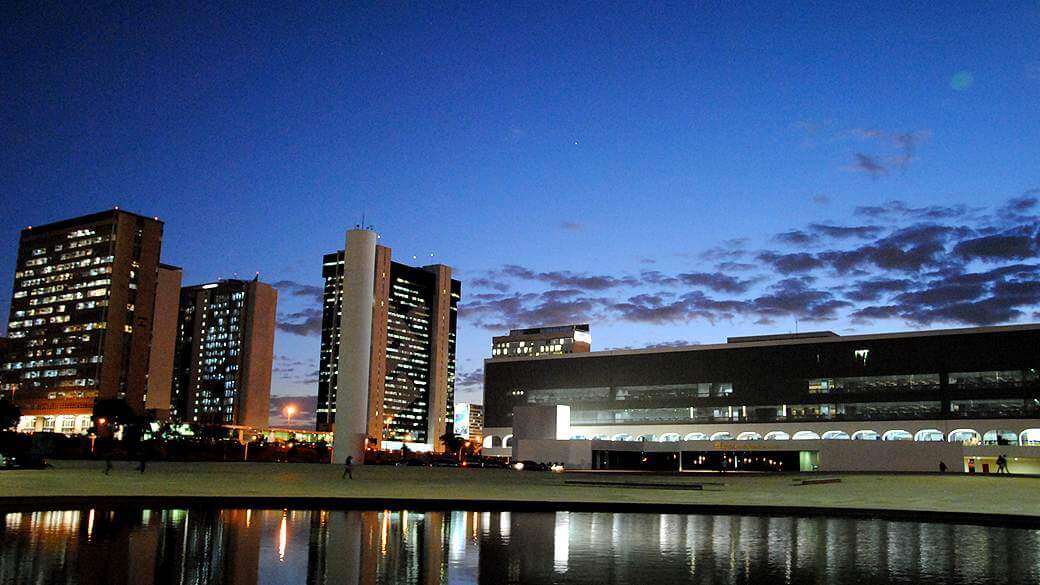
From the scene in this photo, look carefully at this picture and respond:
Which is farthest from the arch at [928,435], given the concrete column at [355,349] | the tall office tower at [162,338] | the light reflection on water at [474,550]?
the tall office tower at [162,338]

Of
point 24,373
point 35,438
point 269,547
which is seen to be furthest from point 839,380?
point 24,373

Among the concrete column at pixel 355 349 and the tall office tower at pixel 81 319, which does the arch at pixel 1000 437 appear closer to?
the concrete column at pixel 355 349

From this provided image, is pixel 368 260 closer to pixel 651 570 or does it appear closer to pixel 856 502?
pixel 856 502

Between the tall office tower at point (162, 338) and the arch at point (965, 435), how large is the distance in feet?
499

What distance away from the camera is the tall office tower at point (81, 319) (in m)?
168

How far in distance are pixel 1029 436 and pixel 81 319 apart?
159389mm

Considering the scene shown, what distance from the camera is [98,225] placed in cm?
17150

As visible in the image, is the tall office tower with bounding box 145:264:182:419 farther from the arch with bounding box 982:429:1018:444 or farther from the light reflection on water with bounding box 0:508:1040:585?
the light reflection on water with bounding box 0:508:1040:585

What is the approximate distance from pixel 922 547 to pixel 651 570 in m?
7.33

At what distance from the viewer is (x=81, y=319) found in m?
170

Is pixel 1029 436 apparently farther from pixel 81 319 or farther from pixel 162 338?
pixel 162 338

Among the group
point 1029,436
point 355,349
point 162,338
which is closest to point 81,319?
point 162,338

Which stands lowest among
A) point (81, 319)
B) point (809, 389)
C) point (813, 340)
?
point (809, 389)

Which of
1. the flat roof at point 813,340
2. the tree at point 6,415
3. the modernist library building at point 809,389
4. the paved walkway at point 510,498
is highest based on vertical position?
the flat roof at point 813,340
